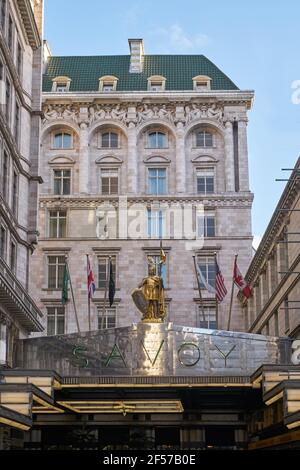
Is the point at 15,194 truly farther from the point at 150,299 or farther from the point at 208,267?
the point at 208,267

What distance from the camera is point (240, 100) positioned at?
76.8 metres

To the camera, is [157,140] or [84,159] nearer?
[84,159]

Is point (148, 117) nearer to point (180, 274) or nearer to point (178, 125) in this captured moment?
point (178, 125)

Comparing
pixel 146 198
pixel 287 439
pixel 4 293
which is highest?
pixel 146 198

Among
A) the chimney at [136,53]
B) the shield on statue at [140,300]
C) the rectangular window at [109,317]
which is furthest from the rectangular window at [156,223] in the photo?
the shield on statue at [140,300]

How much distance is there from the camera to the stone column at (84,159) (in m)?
75.1

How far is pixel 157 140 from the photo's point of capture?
77562 millimetres

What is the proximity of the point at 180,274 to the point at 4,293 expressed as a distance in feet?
112

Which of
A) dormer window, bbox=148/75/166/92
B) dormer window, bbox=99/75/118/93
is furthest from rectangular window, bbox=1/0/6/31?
dormer window, bbox=148/75/166/92

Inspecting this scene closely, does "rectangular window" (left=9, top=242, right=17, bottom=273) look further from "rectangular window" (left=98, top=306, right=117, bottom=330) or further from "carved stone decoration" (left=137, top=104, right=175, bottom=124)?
"carved stone decoration" (left=137, top=104, right=175, bottom=124)

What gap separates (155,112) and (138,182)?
685cm

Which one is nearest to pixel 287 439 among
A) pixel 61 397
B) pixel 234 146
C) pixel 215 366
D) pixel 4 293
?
pixel 215 366

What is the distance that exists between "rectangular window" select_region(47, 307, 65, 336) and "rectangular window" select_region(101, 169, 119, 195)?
11.7m

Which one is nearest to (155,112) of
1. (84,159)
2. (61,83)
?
(84,159)
